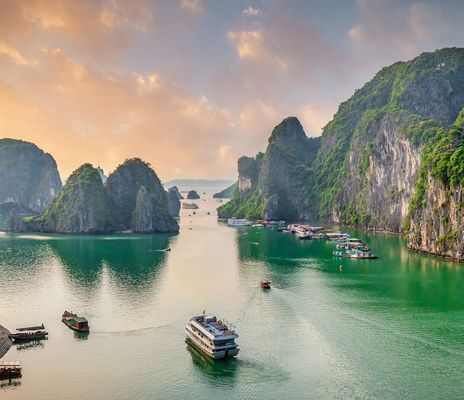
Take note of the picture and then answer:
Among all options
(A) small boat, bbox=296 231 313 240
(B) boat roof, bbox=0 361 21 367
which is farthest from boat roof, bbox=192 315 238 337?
(A) small boat, bbox=296 231 313 240

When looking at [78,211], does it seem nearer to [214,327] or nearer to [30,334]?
[30,334]

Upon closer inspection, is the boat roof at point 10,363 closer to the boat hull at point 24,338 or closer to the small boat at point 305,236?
the boat hull at point 24,338

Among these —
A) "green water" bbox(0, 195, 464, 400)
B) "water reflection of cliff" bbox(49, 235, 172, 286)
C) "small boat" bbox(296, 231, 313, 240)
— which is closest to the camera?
"green water" bbox(0, 195, 464, 400)

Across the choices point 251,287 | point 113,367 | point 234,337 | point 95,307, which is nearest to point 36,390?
point 113,367

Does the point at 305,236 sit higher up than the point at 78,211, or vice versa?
the point at 78,211

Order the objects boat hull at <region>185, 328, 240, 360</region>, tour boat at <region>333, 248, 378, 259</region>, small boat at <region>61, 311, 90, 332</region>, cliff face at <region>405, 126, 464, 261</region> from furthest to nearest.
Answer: tour boat at <region>333, 248, 378, 259</region> → cliff face at <region>405, 126, 464, 261</region> → small boat at <region>61, 311, 90, 332</region> → boat hull at <region>185, 328, 240, 360</region>

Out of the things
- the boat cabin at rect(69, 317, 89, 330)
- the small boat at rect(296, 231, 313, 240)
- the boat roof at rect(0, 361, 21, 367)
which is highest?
the small boat at rect(296, 231, 313, 240)

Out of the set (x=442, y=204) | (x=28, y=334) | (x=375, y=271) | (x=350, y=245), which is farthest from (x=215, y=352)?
(x=350, y=245)

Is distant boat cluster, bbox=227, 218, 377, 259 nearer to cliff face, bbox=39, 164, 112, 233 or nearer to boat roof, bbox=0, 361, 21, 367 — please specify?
cliff face, bbox=39, 164, 112, 233
